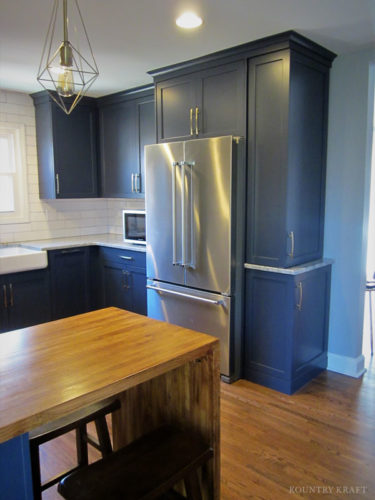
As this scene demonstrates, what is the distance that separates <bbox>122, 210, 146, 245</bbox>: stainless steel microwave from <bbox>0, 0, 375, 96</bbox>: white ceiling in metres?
1.38

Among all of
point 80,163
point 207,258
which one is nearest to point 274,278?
point 207,258

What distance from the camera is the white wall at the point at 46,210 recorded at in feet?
14.0

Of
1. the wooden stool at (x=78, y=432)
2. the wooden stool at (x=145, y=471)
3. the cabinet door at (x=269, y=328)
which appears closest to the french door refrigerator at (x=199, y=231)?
the cabinet door at (x=269, y=328)

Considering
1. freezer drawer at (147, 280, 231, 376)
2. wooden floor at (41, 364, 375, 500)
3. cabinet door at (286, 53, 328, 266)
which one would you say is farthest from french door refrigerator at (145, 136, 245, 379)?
wooden floor at (41, 364, 375, 500)

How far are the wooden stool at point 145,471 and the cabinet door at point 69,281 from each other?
2.73m

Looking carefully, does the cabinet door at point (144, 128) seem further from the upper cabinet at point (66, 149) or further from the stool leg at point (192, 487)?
the stool leg at point (192, 487)

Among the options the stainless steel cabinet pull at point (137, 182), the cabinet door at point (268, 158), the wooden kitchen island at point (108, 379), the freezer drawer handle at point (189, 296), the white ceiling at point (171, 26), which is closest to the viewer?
the wooden kitchen island at point (108, 379)

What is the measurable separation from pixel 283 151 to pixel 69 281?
250 centimetres

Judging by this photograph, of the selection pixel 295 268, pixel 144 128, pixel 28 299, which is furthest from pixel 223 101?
pixel 28 299

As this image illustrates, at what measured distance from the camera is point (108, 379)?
4.24ft

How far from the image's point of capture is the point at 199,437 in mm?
1693

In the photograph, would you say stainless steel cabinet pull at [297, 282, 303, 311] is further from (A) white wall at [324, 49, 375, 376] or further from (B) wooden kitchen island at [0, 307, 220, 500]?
(B) wooden kitchen island at [0, 307, 220, 500]

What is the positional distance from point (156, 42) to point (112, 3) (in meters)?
0.63

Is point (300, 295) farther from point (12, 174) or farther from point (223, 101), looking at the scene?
point (12, 174)
